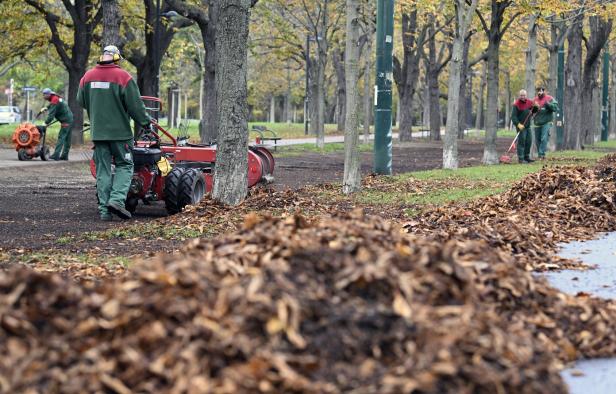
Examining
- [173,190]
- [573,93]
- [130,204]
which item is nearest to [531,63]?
[573,93]

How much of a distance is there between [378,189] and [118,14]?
8453 millimetres

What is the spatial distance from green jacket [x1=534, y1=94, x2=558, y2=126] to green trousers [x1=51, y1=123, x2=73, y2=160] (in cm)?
1287

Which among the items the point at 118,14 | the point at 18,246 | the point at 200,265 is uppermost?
the point at 118,14

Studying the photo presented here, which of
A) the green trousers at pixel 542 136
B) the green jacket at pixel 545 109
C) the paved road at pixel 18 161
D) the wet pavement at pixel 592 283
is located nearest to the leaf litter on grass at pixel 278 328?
the wet pavement at pixel 592 283

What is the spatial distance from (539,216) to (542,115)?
18.9m

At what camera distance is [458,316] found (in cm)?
425

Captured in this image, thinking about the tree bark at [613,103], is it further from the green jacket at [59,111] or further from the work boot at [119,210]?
the work boot at [119,210]

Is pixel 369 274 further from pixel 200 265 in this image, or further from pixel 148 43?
pixel 148 43

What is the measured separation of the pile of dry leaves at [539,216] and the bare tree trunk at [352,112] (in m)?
3.82

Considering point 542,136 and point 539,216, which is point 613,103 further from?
point 539,216

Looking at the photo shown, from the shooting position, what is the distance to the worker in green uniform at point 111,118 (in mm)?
12992

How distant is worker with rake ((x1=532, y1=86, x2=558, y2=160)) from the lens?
28688 mm

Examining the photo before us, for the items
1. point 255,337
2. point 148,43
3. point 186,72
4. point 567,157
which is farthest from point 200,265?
point 186,72

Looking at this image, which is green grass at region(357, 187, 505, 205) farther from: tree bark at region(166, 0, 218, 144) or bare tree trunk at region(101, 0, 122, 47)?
tree bark at region(166, 0, 218, 144)
